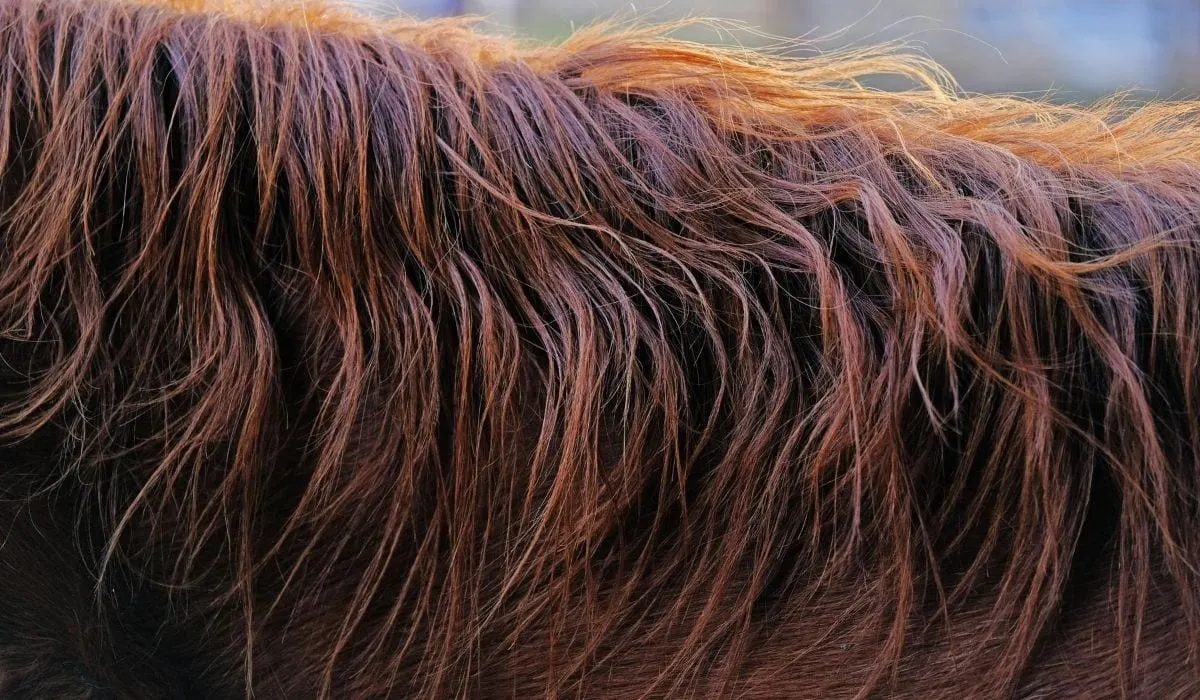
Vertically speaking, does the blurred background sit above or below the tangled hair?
above

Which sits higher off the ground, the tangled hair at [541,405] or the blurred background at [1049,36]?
the blurred background at [1049,36]

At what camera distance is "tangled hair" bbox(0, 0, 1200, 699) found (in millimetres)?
437

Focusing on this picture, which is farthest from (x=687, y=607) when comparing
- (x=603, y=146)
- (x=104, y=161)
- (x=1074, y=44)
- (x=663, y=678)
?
(x=1074, y=44)

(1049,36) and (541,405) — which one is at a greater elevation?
(1049,36)

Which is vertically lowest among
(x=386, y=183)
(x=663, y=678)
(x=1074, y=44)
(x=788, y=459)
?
(x=663, y=678)

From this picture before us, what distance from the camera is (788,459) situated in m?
0.45

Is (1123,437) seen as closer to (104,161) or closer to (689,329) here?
(689,329)

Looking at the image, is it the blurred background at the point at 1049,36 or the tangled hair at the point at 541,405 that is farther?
the blurred background at the point at 1049,36

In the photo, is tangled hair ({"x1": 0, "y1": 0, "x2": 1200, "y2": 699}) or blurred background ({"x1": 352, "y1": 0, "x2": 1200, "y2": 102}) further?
blurred background ({"x1": 352, "y1": 0, "x2": 1200, "y2": 102})

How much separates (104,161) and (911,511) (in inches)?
17.6

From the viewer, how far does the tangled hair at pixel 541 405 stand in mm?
437

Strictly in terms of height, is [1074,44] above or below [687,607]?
above

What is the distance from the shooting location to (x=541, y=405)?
0.46 m

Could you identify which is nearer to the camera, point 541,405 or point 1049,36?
point 541,405
